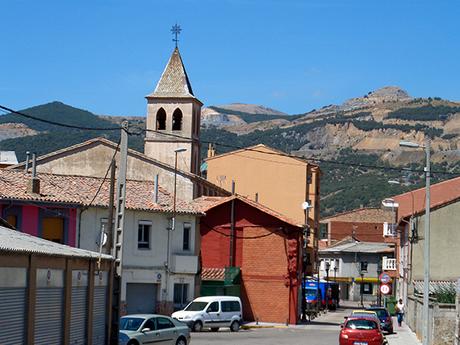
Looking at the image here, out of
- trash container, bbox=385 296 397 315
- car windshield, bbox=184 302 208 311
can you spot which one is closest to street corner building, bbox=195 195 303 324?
car windshield, bbox=184 302 208 311

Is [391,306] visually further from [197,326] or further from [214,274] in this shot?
[197,326]

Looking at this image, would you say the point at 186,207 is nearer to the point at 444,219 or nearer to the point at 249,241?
the point at 249,241

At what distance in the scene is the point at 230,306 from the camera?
164 feet

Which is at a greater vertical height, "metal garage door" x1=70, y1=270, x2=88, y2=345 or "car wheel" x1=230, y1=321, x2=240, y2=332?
"metal garage door" x1=70, y1=270, x2=88, y2=345

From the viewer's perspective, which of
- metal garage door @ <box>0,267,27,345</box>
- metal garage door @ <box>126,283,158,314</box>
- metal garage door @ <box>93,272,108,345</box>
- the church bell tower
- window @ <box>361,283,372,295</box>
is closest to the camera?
metal garage door @ <box>0,267,27,345</box>

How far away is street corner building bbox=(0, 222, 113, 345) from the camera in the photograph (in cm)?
2131

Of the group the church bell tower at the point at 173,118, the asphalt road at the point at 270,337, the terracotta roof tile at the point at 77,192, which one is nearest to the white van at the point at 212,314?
the asphalt road at the point at 270,337

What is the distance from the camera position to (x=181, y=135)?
262 ft

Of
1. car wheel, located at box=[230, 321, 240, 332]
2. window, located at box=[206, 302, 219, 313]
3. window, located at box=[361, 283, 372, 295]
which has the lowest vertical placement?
car wheel, located at box=[230, 321, 240, 332]

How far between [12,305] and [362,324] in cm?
1912

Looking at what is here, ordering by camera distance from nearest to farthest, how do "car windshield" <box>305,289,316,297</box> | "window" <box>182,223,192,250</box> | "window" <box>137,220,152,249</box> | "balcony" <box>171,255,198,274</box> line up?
"window" <box>137,220,152,249</box>, "balcony" <box>171,255,198,274</box>, "window" <box>182,223,192,250</box>, "car windshield" <box>305,289,316,297</box>

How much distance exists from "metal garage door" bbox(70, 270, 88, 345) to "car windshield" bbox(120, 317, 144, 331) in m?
4.05

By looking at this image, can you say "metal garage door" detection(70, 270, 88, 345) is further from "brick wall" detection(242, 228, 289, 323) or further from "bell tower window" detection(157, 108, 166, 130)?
"bell tower window" detection(157, 108, 166, 130)

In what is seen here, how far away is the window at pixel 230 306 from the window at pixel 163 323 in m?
17.0
